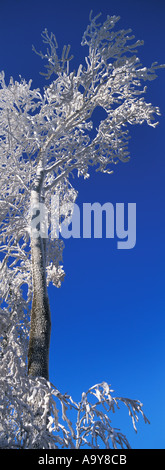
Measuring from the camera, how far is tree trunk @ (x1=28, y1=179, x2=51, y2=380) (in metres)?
5.96

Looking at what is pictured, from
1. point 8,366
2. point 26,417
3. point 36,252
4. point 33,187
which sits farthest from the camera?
point 33,187

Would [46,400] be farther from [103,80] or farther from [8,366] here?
[103,80]

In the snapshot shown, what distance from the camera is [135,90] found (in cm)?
959

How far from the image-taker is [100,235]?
10.4m

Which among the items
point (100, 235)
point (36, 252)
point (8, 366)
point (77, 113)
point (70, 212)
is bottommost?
point (8, 366)

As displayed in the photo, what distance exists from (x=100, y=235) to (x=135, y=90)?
4.21 meters

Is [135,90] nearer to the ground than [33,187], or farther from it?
farther from it

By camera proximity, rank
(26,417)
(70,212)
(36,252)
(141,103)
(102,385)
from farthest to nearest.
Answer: (70,212) → (141,103) → (36,252) → (102,385) → (26,417)

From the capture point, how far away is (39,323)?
21.0 feet

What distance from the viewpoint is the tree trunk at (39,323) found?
19.6 feet

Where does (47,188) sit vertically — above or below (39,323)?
above

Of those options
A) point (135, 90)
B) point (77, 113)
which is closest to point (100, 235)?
point (77, 113)

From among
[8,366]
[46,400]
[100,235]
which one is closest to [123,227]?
[100,235]

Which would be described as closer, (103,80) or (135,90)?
(103,80)
